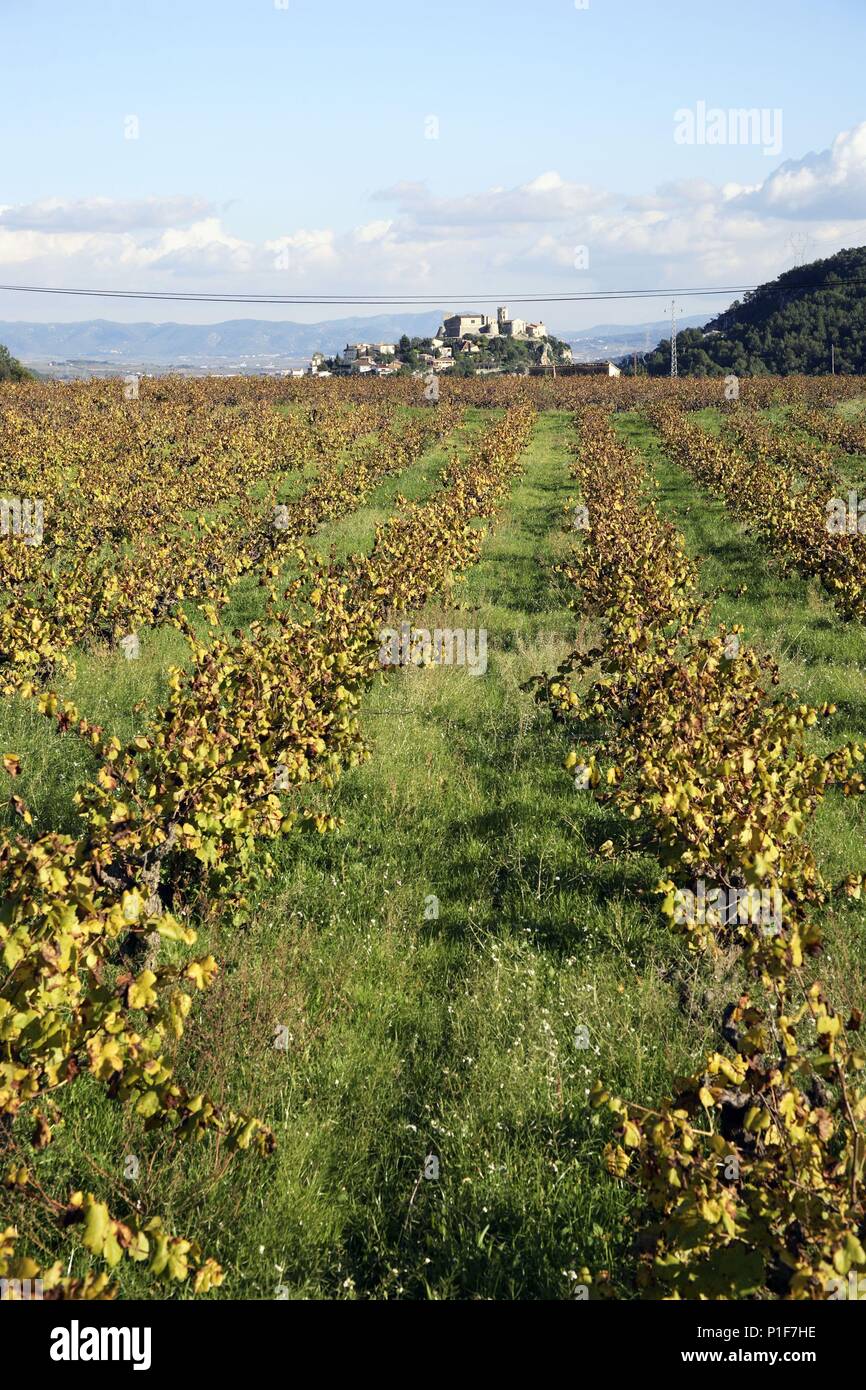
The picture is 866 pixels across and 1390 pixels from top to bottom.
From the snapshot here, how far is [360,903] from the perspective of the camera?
6379 millimetres

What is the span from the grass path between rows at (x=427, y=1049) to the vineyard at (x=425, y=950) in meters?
0.02

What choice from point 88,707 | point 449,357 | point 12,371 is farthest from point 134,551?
point 449,357

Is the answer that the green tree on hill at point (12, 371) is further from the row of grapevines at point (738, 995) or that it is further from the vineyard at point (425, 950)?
the row of grapevines at point (738, 995)

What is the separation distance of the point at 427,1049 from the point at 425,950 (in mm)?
896

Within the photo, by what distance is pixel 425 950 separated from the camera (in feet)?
19.5

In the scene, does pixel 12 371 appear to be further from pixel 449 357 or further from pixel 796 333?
pixel 796 333

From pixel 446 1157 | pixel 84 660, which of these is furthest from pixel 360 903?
pixel 84 660

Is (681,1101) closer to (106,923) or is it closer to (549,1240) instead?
(549,1240)

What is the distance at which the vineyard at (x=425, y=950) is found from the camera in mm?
3004

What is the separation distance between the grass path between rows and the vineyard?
0.08ft

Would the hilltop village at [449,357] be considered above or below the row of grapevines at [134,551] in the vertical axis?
above

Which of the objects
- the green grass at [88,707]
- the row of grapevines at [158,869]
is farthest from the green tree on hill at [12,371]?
the row of grapevines at [158,869]

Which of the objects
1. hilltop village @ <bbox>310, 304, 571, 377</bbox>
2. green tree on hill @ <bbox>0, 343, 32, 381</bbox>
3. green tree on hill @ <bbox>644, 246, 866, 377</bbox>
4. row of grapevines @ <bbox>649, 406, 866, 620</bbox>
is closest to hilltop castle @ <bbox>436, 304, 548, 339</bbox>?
hilltop village @ <bbox>310, 304, 571, 377</bbox>
